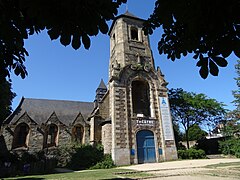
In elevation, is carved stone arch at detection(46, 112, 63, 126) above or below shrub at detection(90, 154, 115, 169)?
above

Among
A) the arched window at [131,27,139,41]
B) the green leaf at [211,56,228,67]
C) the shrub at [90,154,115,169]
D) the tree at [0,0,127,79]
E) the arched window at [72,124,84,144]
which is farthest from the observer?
the arched window at [131,27,139,41]

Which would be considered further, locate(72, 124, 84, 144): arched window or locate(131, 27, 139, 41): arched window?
locate(131, 27, 139, 41): arched window

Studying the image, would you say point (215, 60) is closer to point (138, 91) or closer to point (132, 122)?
point (132, 122)

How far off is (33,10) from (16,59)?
1.86m

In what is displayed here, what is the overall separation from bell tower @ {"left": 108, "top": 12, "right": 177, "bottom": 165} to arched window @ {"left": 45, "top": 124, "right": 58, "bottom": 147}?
9.23 m

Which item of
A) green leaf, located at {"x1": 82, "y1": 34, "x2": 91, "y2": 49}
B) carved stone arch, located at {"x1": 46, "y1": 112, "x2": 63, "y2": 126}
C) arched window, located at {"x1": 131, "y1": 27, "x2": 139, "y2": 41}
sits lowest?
green leaf, located at {"x1": 82, "y1": 34, "x2": 91, "y2": 49}

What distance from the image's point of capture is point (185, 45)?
9.36 feet

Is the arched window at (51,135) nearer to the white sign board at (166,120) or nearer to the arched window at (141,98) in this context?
the arched window at (141,98)

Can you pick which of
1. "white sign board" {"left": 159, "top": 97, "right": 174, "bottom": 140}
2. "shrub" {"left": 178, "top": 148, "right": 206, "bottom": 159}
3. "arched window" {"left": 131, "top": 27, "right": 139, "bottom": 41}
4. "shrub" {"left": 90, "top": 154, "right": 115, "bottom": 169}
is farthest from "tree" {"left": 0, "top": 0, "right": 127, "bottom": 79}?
Answer: "arched window" {"left": 131, "top": 27, "right": 139, "bottom": 41}

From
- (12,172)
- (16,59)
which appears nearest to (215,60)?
(16,59)

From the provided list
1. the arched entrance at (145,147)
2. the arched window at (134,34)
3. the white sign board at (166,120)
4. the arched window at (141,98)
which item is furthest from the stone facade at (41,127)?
the arched window at (134,34)

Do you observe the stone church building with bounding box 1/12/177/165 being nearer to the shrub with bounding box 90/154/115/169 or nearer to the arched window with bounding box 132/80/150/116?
the arched window with bounding box 132/80/150/116

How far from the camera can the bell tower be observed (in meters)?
17.2

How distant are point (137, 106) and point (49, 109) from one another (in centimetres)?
1334
